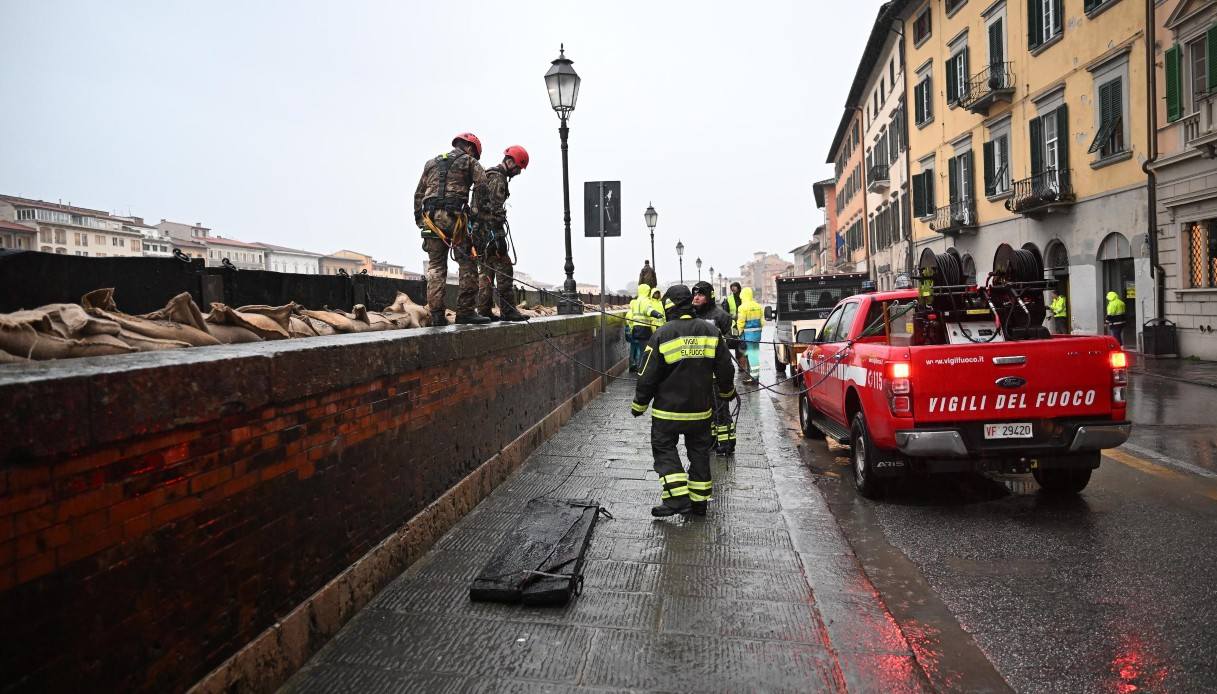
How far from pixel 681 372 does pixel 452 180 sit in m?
2.98

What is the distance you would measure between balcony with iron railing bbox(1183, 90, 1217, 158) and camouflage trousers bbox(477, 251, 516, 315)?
15.9 meters

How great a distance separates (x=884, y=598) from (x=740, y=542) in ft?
3.63

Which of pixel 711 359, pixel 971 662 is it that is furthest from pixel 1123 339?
pixel 971 662

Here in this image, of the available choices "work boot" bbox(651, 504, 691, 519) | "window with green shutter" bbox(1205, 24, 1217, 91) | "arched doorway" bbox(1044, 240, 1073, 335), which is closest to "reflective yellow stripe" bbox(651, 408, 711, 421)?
"work boot" bbox(651, 504, 691, 519)

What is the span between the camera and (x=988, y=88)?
2592 cm

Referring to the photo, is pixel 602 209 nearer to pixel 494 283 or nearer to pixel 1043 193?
pixel 494 283

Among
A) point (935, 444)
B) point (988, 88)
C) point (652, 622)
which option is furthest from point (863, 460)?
point (988, 88)

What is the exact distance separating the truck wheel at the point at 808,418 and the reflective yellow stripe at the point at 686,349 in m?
3.47

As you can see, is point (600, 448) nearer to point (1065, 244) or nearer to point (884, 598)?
point (884, 598)

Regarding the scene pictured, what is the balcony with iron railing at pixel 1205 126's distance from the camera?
53.9 ft

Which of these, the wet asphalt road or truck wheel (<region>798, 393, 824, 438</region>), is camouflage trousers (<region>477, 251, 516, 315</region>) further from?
the wet asphalt road

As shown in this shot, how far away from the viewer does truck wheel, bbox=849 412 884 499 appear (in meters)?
6.38

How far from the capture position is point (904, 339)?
7215 mm

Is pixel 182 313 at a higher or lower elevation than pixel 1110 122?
lower
